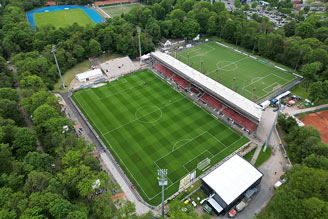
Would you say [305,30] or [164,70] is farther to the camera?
[305,30]

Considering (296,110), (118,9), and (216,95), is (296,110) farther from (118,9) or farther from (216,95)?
(118,9)

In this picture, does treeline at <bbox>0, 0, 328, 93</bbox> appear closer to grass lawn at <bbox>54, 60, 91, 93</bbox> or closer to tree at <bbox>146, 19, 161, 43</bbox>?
tree at <bbox>146, 19, 161, 43</bbox>

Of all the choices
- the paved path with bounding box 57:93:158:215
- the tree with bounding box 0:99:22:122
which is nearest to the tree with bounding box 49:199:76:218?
the paved path with bounding box 57:93:158:215

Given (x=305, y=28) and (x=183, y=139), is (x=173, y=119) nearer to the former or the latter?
(x=183, y=139)

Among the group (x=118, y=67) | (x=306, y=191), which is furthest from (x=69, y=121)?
(x=306, y=191)

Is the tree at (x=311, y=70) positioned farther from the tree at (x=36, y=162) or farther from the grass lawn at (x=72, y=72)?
the tree at (x=36, y=162)

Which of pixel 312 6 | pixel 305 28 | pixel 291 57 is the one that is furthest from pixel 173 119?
pixel 312 6
